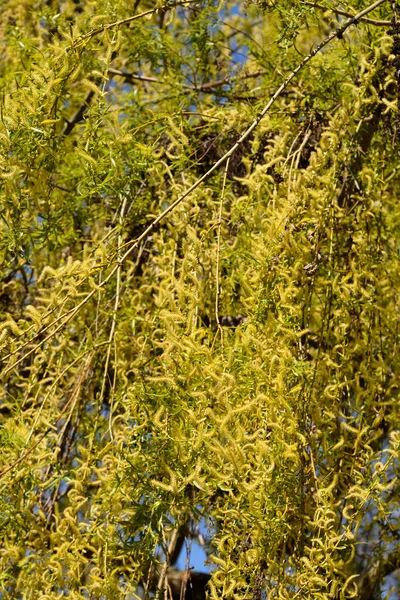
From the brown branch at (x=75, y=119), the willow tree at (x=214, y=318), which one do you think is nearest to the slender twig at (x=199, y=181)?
the willow tree at (x=214, y=318)

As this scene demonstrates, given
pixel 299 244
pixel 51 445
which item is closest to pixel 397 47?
pixel 299 244

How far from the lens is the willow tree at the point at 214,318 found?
4.73 feet

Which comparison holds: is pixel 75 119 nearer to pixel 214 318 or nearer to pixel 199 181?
pixel 214 318

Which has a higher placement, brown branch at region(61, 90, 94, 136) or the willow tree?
brown branch at region(61, 90, 94, 136)

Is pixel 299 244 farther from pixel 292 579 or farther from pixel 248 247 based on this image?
pixel 292 579

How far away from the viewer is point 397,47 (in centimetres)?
150

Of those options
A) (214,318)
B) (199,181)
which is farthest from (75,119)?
(199,181)

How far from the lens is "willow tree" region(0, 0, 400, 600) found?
1.44 metres

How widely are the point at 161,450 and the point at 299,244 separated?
487mm

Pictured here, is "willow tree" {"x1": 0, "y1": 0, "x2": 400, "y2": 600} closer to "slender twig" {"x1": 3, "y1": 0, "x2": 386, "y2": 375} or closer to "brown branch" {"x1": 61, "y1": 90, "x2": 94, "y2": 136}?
"slender twig" {"x1": 3, "y1": 0, "x2": 386, "y2": 375}

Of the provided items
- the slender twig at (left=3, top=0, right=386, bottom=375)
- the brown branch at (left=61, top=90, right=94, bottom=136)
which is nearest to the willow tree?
the slender twig at (left=3, top=0, right=386, bottom=375)

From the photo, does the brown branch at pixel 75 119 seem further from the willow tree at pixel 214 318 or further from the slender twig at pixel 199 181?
the slender twig at pixel 199 181

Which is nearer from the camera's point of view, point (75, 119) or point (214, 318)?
point (214, 318)

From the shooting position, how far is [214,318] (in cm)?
184
